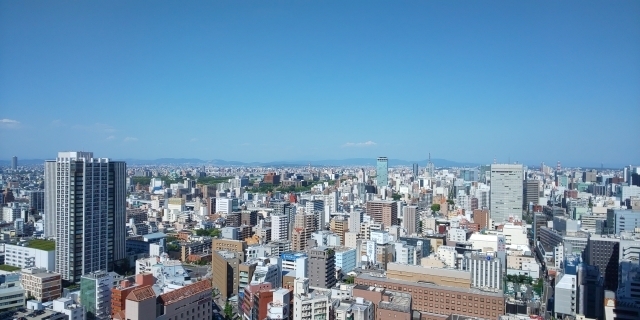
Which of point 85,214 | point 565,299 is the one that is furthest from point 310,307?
point 85,214

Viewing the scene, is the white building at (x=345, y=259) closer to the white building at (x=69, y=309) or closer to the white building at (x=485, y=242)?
the white building at (x=485, y=242)

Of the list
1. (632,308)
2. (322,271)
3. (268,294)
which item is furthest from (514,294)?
(268,294)

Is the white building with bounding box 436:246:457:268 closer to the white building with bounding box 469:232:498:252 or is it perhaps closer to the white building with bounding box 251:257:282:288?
the white building with bounding box 469:232:498:252

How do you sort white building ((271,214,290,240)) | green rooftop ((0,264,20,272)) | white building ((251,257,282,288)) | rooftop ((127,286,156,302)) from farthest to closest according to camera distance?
white building ((271,214,290,240))
green rooftop ((0,264,20,272))
white building ((251,257,282,288))
rooftop ((127,286,156,302))

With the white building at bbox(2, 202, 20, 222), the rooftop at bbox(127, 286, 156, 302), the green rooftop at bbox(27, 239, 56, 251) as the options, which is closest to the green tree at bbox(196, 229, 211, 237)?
the green rooftop at bbox(27, 239, 56, 251)

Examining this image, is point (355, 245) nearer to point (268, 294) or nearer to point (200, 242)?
point (200, 242)

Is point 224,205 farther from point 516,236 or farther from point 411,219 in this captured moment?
point 516,236

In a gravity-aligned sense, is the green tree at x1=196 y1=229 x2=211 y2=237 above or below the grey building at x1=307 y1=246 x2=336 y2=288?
below
